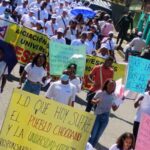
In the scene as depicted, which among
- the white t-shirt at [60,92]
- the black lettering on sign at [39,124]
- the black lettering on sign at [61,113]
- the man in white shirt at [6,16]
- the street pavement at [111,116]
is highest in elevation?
the black lettering on sign at [61,113]

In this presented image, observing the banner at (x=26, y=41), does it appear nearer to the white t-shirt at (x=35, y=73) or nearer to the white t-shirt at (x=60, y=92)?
the white t-shirt at (x=35, y=73)

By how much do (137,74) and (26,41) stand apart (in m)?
3.47

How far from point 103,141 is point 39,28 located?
5.00 metres

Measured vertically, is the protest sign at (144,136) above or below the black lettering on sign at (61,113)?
below

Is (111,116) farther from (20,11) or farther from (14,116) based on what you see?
(20,11)

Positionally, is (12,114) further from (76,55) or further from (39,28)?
(39,28)

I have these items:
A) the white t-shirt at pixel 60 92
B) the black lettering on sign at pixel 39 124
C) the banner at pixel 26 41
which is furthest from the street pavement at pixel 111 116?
the black lettering on sign at pixel 39 124

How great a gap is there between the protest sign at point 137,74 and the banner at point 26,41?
2801 millimetres

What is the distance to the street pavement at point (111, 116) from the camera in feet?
40.1

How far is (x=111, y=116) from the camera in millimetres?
14453

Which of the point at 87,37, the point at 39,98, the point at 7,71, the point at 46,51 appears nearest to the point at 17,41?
the point at 46,51

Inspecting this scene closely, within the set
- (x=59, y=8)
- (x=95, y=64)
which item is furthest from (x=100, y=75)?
(x=59, y=8)

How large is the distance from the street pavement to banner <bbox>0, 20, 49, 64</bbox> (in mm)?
663

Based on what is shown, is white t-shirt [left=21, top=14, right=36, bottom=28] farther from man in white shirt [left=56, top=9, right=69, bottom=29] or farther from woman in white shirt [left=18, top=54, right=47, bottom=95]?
woman in white shirt [left=18, top=54, right=47, bottom=95]
